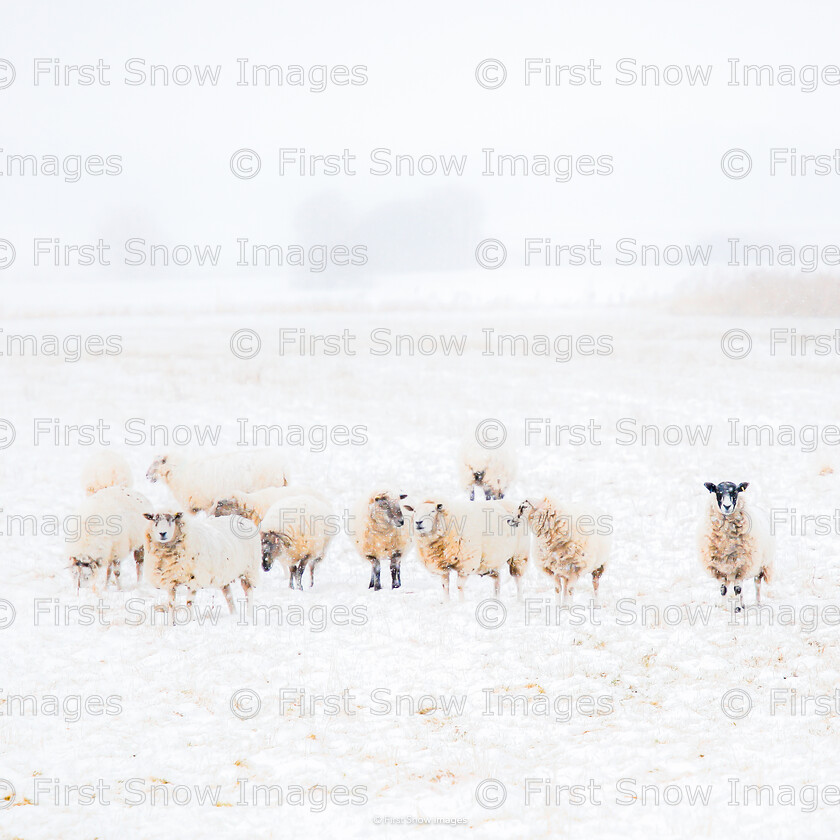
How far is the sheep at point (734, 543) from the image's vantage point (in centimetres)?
1020

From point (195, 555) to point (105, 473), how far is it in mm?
5454

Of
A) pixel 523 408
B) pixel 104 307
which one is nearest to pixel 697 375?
pixel 523 408

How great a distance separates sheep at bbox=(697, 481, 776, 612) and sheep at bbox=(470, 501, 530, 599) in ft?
8.02

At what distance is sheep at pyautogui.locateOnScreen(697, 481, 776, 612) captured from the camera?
1020 cm

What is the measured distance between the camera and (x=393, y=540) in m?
11.2

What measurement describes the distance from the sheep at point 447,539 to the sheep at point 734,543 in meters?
3.10

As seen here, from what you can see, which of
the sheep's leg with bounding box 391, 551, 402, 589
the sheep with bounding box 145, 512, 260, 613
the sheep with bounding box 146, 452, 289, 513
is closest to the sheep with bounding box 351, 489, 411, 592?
the sheep's leg with bounding box 391, 551, 402, 589

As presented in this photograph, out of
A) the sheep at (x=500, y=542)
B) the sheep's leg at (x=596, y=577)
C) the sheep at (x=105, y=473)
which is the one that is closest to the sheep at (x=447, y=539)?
Result: the sheep at (x=500, y=542)

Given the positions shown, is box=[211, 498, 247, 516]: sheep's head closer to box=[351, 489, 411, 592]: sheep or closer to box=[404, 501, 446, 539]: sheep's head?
box=[351, 489, 411, 592]: sheep

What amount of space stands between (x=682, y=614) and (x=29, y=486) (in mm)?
12788

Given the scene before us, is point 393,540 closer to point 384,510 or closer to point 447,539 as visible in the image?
point 384,510

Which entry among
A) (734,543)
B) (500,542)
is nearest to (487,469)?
(500,542)

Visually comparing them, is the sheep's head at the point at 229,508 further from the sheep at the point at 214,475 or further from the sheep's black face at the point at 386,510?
the sheep's black face at the point at 386,510

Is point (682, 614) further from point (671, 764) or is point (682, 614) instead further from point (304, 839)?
point (304, 839)
